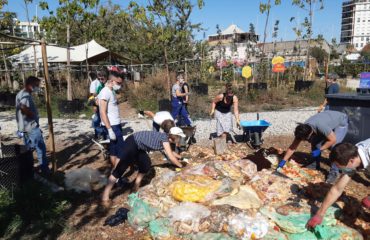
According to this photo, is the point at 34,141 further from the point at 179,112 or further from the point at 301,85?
the point at 301,85

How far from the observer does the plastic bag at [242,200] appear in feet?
12.5

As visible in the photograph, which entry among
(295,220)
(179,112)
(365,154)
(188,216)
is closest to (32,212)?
(188,216)

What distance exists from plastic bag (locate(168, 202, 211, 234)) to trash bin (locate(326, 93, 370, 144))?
3775mm

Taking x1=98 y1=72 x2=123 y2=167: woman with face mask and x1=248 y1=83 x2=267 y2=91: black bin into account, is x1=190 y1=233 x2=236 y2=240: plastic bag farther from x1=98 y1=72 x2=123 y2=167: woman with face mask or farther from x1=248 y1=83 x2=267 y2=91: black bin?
x1=248 y1=83 x2=267 y2=91: black bin

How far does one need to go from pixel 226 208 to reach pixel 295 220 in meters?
0.72

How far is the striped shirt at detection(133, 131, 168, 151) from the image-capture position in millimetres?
4324

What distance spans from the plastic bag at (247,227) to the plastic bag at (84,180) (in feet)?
7.71

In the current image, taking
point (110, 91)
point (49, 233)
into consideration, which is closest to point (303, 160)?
point (110, 91)

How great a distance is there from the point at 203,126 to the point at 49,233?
6.17 m

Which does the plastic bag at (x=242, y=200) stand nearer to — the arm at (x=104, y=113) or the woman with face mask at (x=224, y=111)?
the arm at (x=104, y=113)

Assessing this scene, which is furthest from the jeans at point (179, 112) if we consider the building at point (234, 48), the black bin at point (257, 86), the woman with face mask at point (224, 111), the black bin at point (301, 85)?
the building at point (234, 48)

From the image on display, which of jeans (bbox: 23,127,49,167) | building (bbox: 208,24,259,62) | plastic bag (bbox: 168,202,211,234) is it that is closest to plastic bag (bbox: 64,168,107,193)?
jeans (bbox: 23,127,49,167)

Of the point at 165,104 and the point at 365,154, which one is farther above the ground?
the point at 365,154

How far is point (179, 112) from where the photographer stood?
808 centimetres
